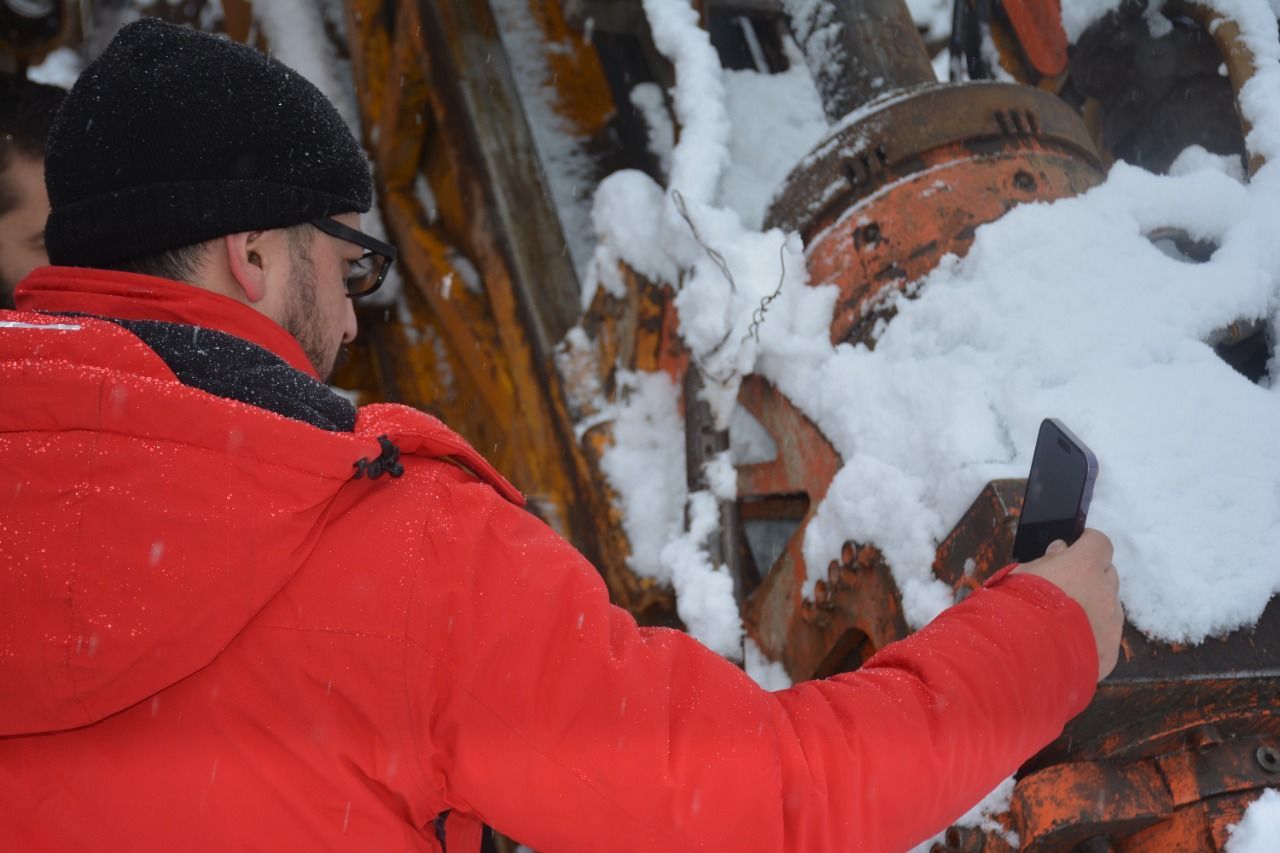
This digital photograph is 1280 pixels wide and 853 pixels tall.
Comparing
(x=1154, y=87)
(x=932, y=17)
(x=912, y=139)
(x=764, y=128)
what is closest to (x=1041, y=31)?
(x=1154, y=87)

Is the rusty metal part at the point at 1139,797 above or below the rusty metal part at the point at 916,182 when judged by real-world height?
below

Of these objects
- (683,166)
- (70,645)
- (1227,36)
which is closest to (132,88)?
(70,645)

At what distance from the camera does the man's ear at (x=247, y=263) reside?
1.13 metres

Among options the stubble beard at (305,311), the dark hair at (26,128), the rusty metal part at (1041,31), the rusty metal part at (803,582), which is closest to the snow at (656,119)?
the rusty metal part at (1041,31)

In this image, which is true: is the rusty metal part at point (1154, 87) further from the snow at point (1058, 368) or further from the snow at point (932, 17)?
the snow at point (932, 17)

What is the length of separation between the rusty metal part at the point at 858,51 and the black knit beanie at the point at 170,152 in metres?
1.36

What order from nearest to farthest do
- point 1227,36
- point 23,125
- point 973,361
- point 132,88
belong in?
1. point 132,88
2. point 973,361
3. point 23,125
4. point 1227,36

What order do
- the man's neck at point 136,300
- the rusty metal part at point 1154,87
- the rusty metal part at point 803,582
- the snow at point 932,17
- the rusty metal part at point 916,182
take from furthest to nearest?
the snow at point 932,17, the rusty metal part at point 1154,87, the rusty metal part at point 916,182, the rusty metal part at point 803,582, the man's neck at point 136,300

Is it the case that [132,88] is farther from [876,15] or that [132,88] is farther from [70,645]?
[876,15]

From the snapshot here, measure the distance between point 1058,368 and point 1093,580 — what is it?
0.49m

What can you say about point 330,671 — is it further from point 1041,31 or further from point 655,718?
point 1041,31

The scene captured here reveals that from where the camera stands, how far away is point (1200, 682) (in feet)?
4.26

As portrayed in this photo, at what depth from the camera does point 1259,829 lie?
1282 millimetres

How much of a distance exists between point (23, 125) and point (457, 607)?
5.23 feet
